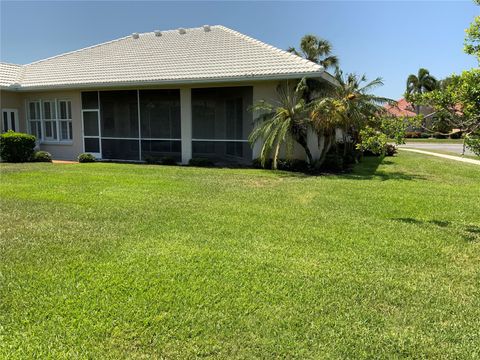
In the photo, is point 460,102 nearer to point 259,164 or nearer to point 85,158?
point 259,164

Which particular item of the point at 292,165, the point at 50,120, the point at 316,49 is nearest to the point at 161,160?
the point at 292,165

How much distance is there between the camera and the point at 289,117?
1416cm

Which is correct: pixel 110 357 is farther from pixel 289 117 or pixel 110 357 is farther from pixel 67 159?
pixel 67 159

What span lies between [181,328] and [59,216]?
188 inches

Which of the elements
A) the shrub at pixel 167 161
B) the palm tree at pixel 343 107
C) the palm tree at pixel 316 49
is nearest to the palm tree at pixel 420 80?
the palm tree at pixel 316 49

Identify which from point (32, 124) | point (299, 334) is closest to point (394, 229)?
point (299, 334)

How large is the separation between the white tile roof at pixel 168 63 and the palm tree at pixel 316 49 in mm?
19520

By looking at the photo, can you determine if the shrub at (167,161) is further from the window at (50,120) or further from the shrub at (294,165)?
the window at (50,120)

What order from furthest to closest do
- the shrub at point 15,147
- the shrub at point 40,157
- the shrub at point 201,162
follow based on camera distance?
the shrub at point 40,157, the shrub at point 15,147, the shrub at point 201,162

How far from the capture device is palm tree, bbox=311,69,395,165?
13.8m

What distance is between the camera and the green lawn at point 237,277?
335 centimetres

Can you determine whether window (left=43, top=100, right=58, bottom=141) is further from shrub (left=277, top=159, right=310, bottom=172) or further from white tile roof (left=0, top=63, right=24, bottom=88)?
shrub (left=277, top=159, right=310, bottom=172)

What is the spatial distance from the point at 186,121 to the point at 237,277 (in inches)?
539

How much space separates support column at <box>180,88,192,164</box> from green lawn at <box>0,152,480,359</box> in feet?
28.4
